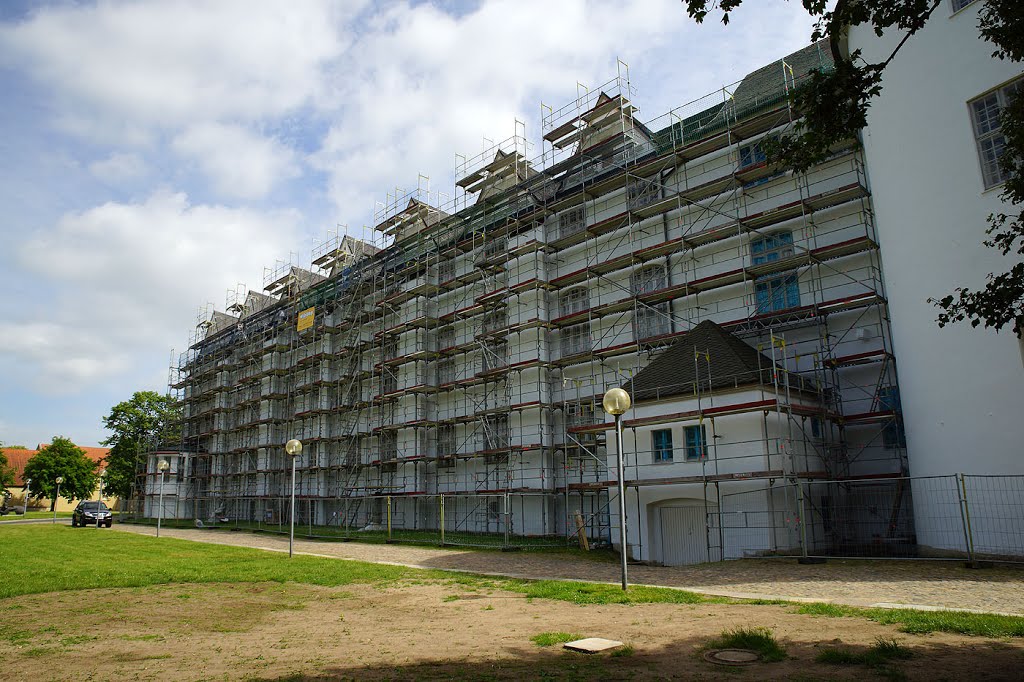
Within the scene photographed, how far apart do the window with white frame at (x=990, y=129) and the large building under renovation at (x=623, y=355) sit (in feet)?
13.1

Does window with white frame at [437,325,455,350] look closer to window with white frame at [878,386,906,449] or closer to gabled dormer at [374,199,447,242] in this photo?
gabled dormer at [374,199,447,242]

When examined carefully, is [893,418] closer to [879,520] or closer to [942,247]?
[879,520]

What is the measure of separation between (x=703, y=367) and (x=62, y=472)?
61755 mm

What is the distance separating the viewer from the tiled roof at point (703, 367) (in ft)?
61.4

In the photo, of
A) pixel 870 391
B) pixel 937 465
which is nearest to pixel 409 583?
pixel 937 465

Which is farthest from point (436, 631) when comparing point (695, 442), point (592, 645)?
point (695, 442)

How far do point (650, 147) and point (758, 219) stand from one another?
269 inches

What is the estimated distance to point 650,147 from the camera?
27.6 meters

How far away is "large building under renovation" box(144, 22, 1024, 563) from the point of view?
1900cm

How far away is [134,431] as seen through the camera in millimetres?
56844

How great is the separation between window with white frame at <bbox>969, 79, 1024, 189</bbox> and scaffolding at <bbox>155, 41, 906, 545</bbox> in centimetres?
401

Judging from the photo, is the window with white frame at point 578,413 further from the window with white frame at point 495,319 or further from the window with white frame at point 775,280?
the window with white frame at point 775,280

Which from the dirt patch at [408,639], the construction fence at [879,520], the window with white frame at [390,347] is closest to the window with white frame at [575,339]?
the construction fence at [879,520]

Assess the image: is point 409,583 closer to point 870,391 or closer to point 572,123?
point 870,391
